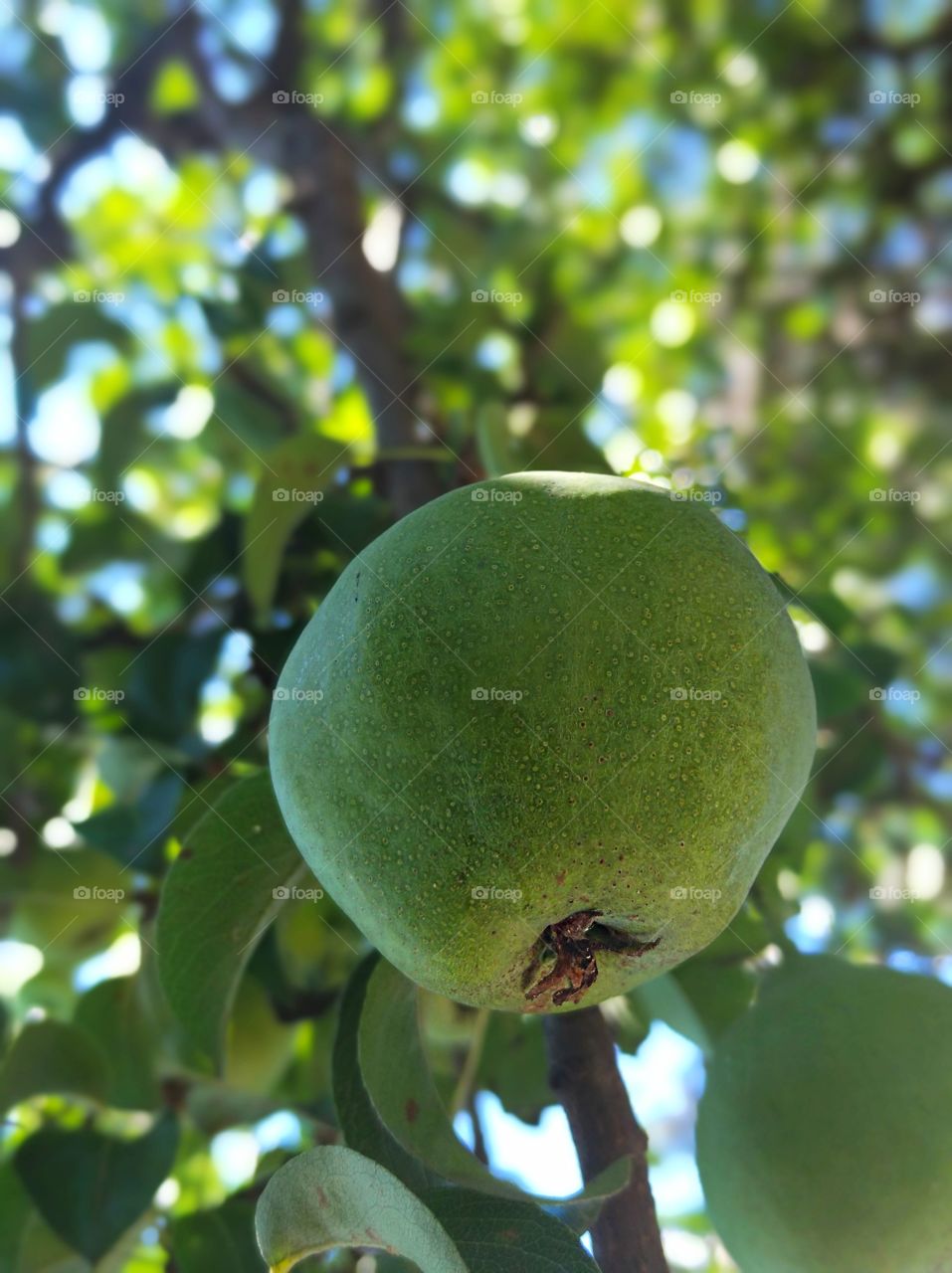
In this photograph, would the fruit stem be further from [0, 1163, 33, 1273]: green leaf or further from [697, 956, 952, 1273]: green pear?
[0, 1163, 33, 1273]: green leaf

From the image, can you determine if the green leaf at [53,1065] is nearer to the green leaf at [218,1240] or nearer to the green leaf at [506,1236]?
the green leaf at [218,1240]

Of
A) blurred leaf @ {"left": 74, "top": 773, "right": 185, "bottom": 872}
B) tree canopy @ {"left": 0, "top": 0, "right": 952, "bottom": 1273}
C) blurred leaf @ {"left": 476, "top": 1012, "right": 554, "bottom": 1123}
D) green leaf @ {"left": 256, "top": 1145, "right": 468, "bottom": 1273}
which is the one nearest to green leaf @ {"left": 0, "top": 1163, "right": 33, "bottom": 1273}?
tree canopy @ {"left": 0, "top": 0, "right": 952, "bottom": 1273}

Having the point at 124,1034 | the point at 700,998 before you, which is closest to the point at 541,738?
the point at 700,998

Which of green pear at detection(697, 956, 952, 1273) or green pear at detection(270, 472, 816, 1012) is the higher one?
green pear at detection(270, 472, 816, 1012)

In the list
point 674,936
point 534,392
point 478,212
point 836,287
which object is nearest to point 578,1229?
point 674,936

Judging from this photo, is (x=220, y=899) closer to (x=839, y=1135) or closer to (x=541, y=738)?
(x=541, y=738)

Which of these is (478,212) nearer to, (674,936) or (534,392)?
(534,392)
